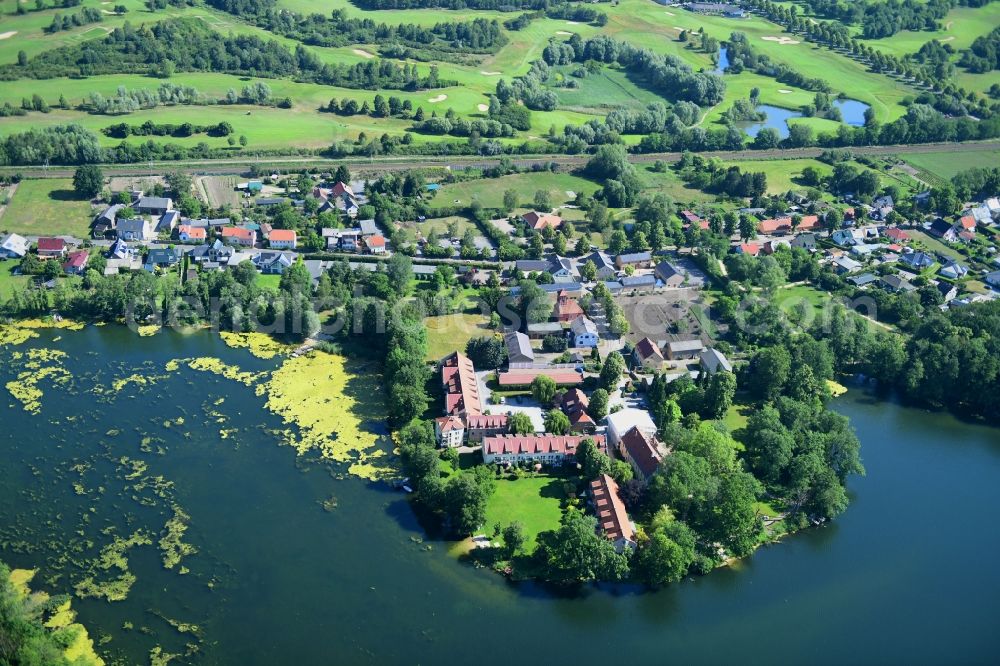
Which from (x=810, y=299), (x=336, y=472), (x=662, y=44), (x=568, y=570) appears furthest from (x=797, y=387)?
(x=662, y=44)

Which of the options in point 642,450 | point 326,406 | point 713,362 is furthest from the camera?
point 713,362

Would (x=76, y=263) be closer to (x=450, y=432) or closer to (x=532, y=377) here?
(x=450, y=432)

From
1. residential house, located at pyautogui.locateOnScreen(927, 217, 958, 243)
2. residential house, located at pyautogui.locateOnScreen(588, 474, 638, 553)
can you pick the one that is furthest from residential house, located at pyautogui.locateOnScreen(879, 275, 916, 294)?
residential house, located at pyautogui.locateOnScreen(588, 474, 638, 553)

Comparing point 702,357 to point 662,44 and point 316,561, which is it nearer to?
point 316,561

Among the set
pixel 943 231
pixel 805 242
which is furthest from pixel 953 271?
pixel 805 242

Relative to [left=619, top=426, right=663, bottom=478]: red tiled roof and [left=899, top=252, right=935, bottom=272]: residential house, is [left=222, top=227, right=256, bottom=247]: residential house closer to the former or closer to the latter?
[left=619, top=426, right=663, bottom=478]: red tiled roof

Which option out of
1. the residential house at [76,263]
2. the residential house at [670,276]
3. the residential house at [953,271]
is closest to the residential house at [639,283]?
the residential house at [670,276]
